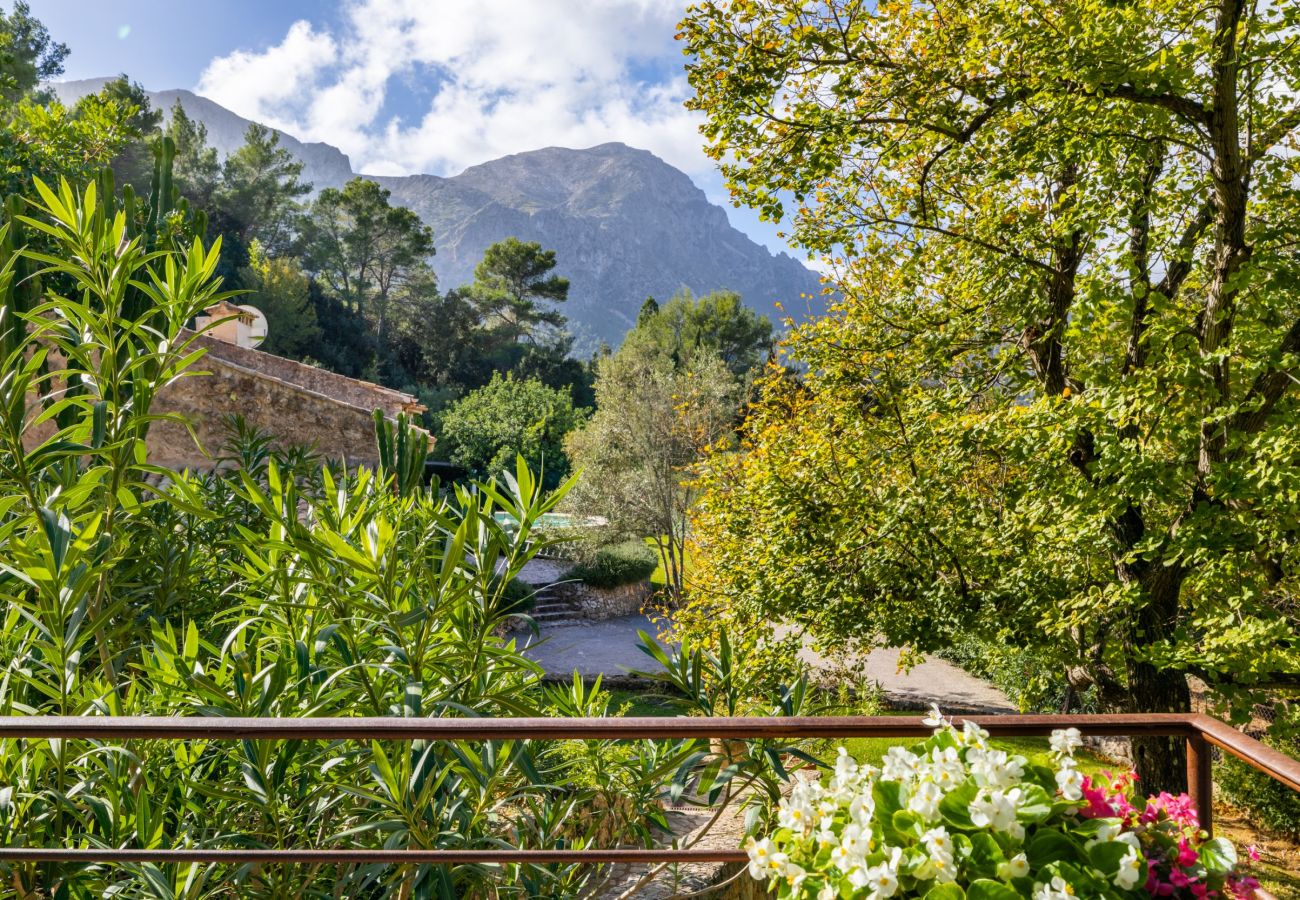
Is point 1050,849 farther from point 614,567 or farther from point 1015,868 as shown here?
point 614,567

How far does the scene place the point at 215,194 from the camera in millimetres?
34156

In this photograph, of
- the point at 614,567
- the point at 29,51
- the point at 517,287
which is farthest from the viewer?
the point at 517,287

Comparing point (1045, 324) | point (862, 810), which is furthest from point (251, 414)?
point (862, 810)

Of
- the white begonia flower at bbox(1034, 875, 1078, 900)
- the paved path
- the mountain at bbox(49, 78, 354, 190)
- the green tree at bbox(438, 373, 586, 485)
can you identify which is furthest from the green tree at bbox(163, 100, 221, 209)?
the mountain at bbox(49, 78, 354, 190)

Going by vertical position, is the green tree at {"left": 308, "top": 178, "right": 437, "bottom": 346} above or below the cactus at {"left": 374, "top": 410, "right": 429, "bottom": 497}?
above

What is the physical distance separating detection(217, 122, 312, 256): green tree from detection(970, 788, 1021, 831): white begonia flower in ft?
127

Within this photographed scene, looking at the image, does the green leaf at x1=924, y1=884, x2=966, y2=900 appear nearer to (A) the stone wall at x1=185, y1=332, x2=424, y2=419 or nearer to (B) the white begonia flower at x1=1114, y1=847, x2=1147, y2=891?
(B) the white begonia flower at x1=1114, y1=847, x2=1147, y2=891

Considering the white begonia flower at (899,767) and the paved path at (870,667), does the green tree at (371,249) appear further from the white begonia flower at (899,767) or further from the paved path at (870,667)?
the white begonia flower at (899,767)

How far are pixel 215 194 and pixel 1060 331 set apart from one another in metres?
37.4

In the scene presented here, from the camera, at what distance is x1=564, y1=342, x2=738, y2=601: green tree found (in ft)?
56.9

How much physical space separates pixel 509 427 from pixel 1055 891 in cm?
2248

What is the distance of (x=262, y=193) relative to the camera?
119 feet

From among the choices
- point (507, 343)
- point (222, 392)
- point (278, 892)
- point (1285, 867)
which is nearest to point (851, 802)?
point (278, 892)

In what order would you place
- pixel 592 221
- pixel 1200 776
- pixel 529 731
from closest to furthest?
1. pixel 529 731
2. pixel 1200 776
3. pixel 592 221
